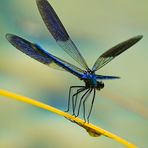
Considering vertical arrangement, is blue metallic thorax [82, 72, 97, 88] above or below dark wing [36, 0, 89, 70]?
below

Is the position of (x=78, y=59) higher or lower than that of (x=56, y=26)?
lower

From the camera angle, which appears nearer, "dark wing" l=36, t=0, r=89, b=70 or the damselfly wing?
the damselfly wing

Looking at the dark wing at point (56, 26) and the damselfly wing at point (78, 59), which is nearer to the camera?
the damselfly wing at point (78, 59)

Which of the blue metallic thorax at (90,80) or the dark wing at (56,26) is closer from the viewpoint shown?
A: the blue metallic thorax at (90,80)

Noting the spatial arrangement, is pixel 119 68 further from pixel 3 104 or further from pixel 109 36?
pixel 3 104

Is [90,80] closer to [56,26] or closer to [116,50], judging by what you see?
[116,50]

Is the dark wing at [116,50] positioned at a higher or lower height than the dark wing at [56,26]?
lower

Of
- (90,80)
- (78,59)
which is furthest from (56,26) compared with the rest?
(90,80)

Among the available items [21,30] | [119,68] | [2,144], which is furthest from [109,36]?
[2,144]

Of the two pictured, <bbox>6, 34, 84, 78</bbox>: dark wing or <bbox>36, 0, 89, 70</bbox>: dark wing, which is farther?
<bbox>36, 0, 89, 70</bbox>: dark wing
